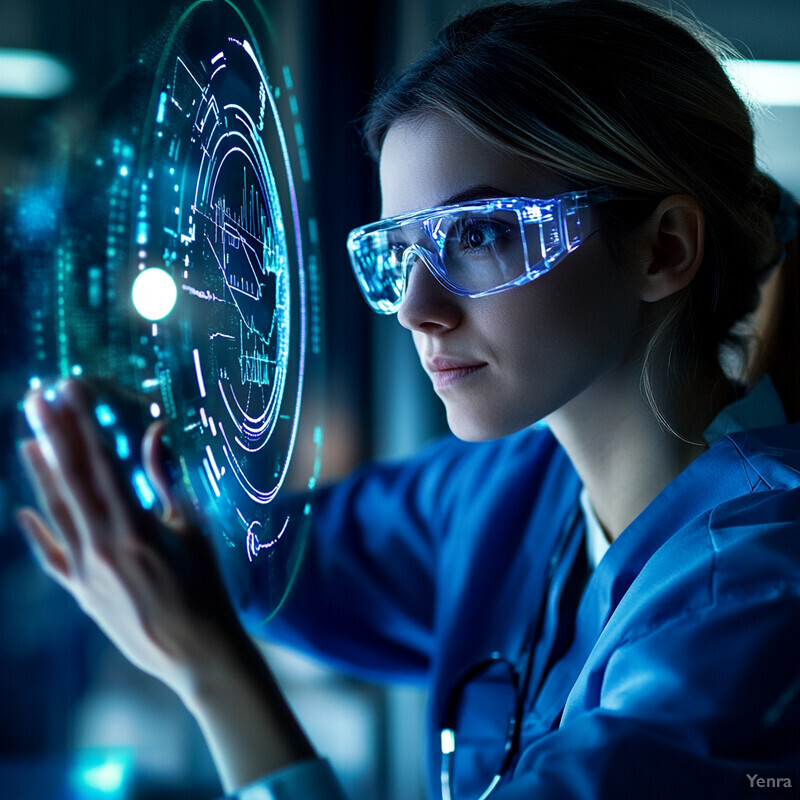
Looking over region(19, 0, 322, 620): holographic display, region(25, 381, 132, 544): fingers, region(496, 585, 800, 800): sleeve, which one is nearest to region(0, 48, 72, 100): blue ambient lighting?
region(19, 0, 322, 620): holographic display

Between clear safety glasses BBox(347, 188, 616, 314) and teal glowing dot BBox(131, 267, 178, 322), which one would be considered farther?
clear safety glasses BBox(347, 188, 616, 314)

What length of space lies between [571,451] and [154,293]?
0.46 metres

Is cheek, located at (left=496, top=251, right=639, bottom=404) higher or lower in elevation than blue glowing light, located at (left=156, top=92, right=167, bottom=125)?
lower

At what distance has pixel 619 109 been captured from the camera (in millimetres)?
634

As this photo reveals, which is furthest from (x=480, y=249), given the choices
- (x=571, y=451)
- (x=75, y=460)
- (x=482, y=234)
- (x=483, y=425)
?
(x=75, y=460)

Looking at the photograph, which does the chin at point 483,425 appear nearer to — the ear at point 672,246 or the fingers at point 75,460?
the ear at point 672,246

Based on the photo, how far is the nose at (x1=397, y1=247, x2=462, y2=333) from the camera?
644mm

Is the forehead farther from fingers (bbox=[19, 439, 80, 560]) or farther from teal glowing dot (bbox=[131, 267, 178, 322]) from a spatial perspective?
fingers (bbox=[19, 439, 80, 560])

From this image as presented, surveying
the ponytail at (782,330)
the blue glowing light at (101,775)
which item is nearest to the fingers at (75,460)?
the blue glowing light at (101,775)

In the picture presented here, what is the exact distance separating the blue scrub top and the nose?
226mm

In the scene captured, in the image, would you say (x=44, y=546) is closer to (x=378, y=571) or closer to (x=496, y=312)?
(x=496, y=312)

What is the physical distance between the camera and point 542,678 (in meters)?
0.76

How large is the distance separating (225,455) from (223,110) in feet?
0.80

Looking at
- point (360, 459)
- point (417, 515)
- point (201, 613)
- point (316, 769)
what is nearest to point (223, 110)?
point (201, 613)
